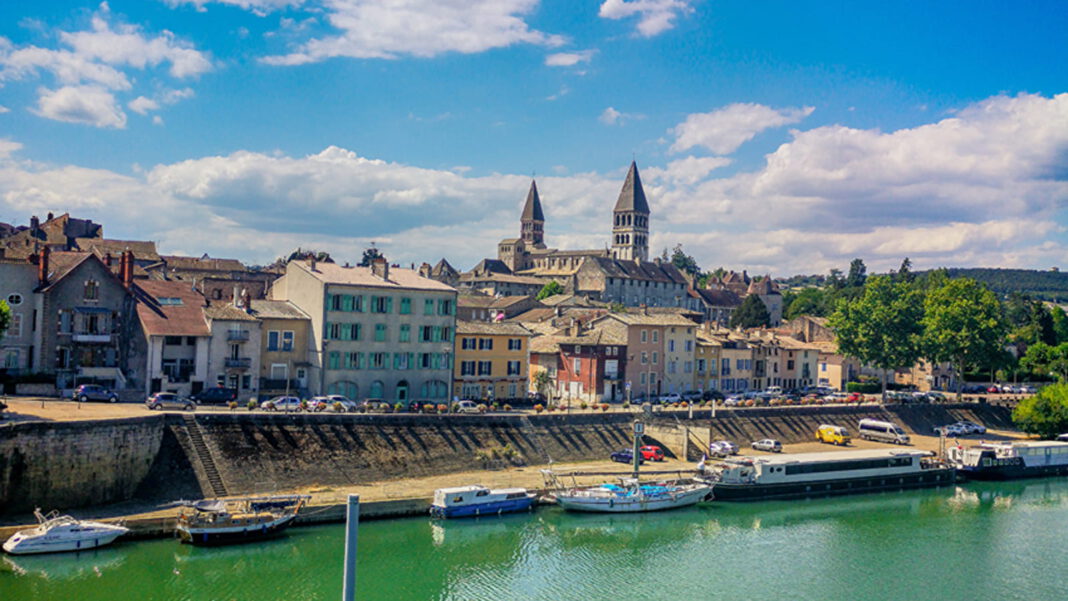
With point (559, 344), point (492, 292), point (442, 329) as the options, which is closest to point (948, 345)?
point (559, 344)

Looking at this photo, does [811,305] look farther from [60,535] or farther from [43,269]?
[60,535]

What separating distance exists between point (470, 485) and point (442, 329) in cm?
1803

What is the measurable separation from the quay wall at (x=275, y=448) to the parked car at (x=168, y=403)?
3101 mm

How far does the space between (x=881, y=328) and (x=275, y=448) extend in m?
61.9

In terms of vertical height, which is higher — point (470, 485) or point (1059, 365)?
point (1059, 365)

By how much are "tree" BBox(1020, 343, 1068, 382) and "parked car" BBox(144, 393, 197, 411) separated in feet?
315

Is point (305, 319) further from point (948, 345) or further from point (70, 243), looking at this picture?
point (948, 345)

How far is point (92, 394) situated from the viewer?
47438mm

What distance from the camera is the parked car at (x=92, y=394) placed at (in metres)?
46.9

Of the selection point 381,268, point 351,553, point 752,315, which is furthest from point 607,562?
point 752,315

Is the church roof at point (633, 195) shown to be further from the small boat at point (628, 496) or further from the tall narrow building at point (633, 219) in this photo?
the small boat at point (628, 496)

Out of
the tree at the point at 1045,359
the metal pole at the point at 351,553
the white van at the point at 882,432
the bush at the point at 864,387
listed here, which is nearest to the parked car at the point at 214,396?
the metal pole at the point at 351,553

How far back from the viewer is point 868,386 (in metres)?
94.9

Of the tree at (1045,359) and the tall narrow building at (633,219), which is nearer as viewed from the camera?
the tree at (1045,359)
